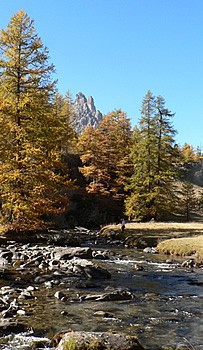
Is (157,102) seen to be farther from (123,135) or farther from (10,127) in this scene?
(10,127)

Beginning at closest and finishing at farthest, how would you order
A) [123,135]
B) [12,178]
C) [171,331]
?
[171,331]
[12,178]
[123,135]

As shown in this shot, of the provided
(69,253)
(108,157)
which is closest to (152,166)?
(108,157)

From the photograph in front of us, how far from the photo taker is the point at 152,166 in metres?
45.3

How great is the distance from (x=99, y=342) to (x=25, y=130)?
20851mm

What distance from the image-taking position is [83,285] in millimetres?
13758

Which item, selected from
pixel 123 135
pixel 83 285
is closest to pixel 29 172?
pixel 83 285

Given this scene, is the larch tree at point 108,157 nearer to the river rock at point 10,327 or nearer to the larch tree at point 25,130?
the larch tree at point 25,130

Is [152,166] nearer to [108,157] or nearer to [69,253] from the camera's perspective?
[108,157]

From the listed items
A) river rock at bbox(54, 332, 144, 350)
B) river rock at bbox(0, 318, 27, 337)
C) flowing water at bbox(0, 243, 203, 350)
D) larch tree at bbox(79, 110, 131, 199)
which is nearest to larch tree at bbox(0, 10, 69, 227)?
flowing water at bbox(0, 243, 203, 350)

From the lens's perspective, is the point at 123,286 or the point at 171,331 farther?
the point at 123,286

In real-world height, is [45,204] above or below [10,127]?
below

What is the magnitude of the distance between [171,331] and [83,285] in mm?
5574

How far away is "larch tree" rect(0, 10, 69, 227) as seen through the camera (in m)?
24.2

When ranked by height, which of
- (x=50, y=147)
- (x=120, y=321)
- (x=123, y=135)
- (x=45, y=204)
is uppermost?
(x=123, y=135)
